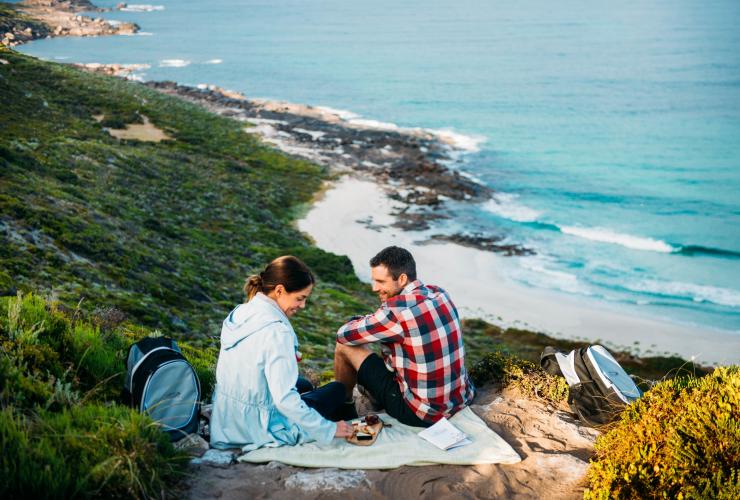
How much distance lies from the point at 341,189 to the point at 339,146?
1186 centimetres

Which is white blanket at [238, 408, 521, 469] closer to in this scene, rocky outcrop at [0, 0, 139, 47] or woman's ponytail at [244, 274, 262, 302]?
woman's ponytail at [244, 274, 262, 302]

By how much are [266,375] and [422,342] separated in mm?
1442

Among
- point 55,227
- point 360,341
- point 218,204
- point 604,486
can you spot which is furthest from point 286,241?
point 604,486

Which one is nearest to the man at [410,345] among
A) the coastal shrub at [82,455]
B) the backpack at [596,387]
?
the backpack at [596,387]

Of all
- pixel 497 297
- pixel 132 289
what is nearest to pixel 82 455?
pixel 132 289

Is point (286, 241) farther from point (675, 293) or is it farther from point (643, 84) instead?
point (643, 84)

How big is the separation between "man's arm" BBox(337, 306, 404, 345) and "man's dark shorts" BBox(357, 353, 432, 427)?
0.35m

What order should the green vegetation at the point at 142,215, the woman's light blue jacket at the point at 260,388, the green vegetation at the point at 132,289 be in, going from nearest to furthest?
the green vegetation at the point at 132,289 → the woman's light blue jacket at the point at 260,388 → the green vegetation at the point at 142,215

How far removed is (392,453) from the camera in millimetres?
4754

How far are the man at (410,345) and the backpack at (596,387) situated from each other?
1.18 meters

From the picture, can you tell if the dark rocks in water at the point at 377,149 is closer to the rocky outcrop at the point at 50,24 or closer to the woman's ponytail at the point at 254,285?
the woman's ponytail at the point at 254,285

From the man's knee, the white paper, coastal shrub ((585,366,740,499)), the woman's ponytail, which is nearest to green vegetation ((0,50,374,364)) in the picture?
the woman's ponytail

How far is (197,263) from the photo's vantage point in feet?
57.1

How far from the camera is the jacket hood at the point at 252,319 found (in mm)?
4535
